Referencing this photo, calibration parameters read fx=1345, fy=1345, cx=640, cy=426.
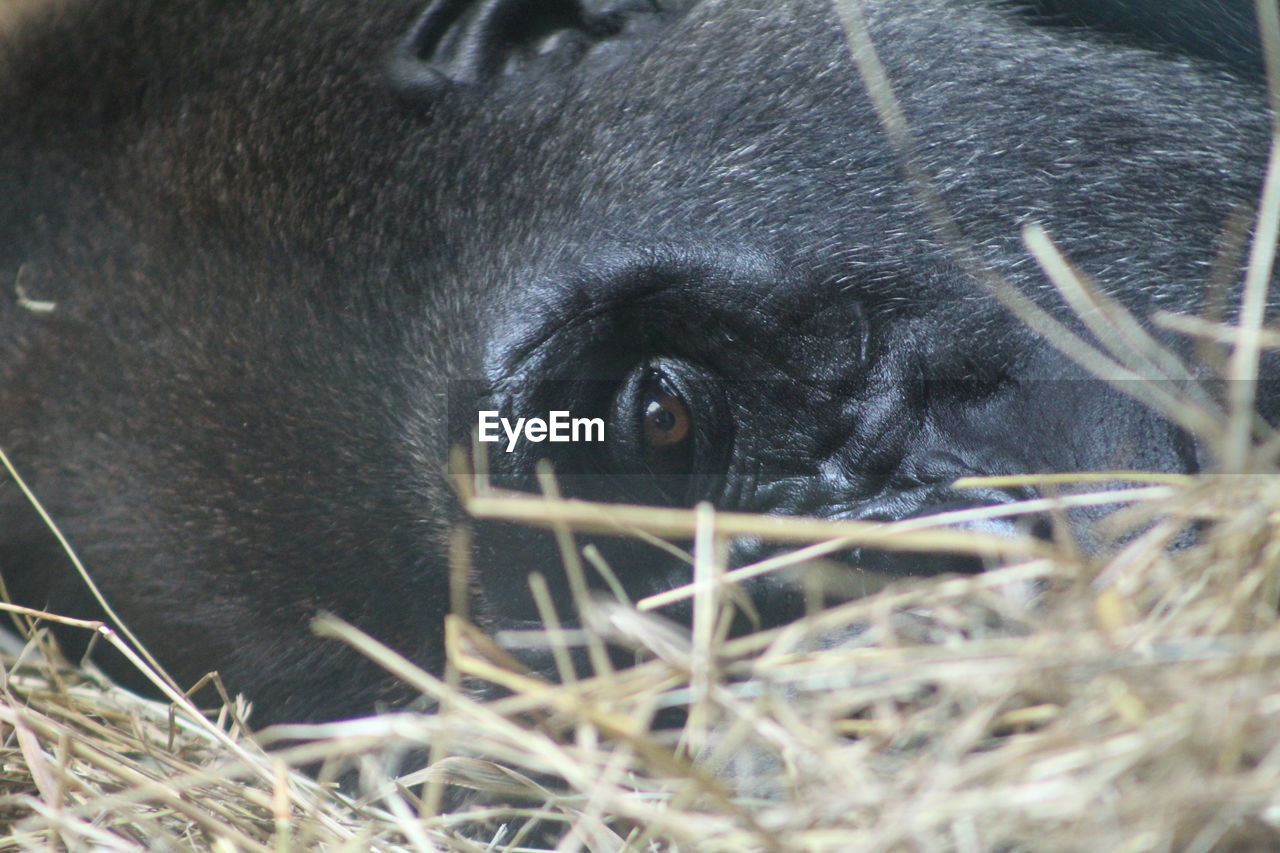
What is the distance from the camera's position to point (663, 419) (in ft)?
5.14

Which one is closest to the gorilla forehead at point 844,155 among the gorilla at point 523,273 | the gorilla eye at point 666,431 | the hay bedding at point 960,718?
the gorilla at point 523,273

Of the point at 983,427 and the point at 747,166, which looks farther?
the point at 747,166

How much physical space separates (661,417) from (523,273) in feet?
0.81

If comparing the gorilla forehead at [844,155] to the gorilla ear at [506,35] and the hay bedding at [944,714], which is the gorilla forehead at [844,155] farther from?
the hay bedding at [944,714]

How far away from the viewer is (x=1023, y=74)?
1542 millimetres

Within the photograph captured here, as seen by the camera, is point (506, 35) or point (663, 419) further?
point (506, 35)

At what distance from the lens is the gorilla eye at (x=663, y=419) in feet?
5.12

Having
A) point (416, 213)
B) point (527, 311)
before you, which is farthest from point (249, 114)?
point (527, 311)

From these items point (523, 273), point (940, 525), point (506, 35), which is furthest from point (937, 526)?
point (506, 35)

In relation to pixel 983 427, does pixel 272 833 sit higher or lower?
lower

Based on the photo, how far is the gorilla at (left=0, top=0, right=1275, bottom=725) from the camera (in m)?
1.46

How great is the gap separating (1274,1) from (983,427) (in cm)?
55

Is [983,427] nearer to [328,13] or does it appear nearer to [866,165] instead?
[866,165]

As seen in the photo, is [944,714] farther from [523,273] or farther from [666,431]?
[523,273]
